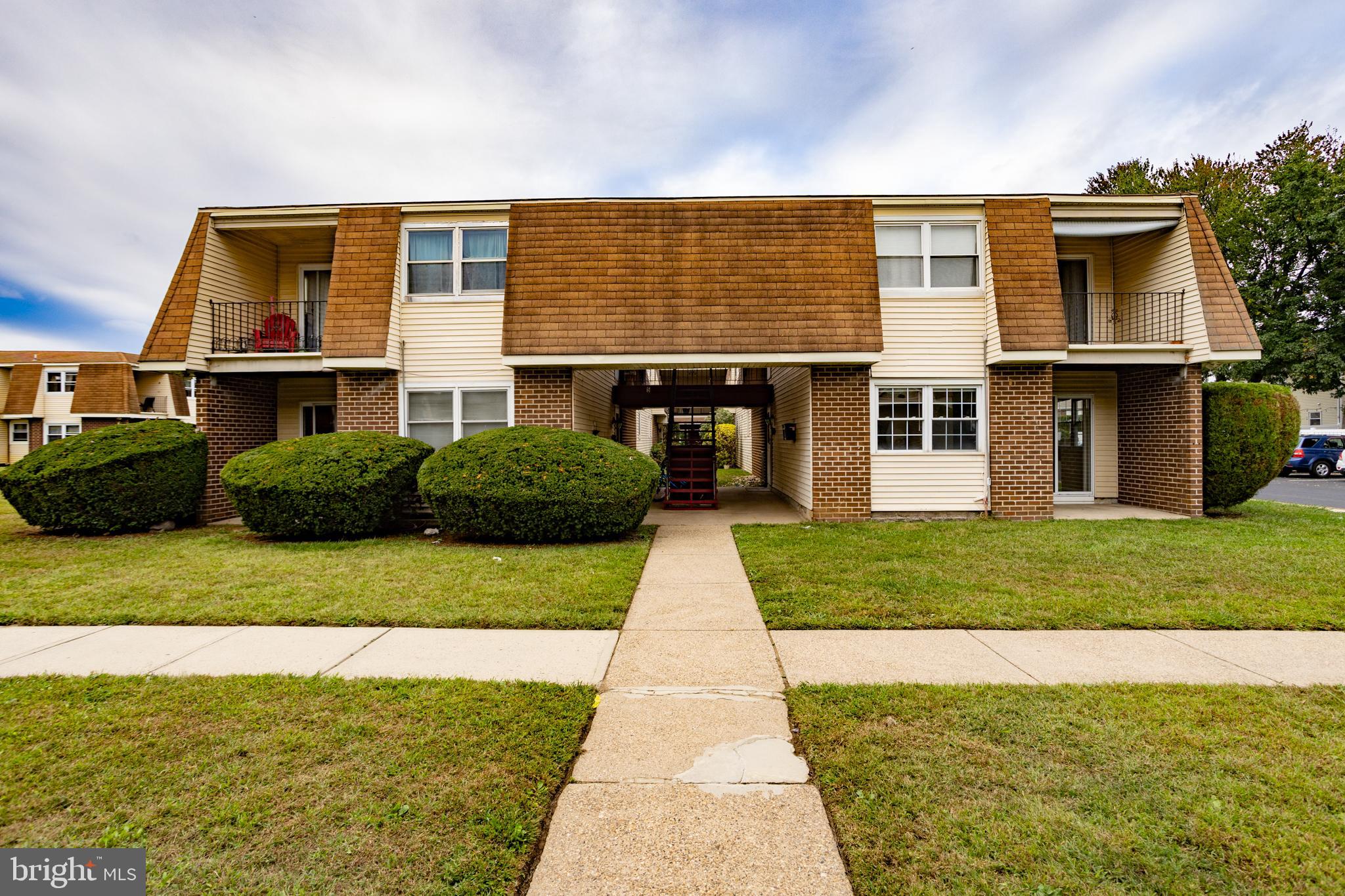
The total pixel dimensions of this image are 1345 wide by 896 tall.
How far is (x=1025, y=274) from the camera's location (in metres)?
10.6

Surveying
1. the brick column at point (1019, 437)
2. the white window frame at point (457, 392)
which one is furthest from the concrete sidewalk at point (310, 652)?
the brick column at point (1019, 437)

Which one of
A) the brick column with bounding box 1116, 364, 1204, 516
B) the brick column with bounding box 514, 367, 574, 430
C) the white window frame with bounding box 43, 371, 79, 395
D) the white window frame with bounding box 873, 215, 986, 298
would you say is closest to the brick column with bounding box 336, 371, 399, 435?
the brick column with bounding box 514, 367, 574, 430

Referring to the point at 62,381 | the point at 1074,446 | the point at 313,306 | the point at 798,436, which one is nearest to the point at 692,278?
the point at 798,436

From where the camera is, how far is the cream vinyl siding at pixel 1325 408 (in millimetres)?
34406

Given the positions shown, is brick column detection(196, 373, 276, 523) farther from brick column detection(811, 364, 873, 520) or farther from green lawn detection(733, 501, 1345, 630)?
brick column detection(811, 364, 873, 520)

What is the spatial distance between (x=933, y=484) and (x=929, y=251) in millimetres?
4453

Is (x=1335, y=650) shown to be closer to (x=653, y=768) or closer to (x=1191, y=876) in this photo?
(x=1191, y=876)

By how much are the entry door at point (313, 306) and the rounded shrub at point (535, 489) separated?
5.47 metres

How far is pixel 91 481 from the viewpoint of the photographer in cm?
935

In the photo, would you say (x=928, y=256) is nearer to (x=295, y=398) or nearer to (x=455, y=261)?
(x=455, y=261)

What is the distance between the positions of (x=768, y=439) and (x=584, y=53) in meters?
10.9

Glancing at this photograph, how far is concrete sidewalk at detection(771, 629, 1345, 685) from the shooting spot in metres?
3.84

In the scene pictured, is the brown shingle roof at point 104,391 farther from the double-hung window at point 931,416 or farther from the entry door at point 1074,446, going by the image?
the entry door at point 1074,446

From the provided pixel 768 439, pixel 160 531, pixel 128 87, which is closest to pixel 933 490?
pixel 768 439
